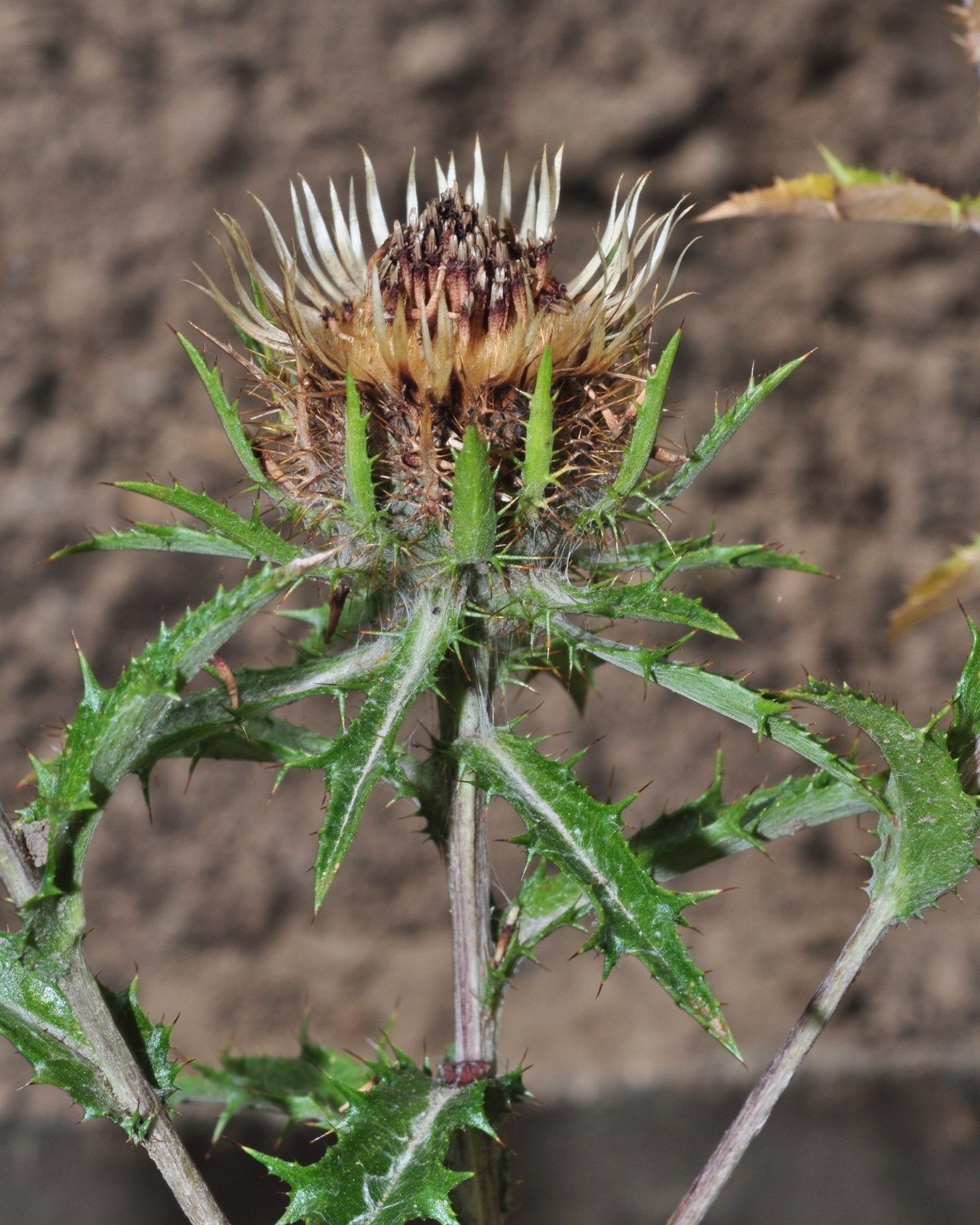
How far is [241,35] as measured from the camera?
7.06 feet

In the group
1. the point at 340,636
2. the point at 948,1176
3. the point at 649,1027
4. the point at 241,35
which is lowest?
the point at 948,1176

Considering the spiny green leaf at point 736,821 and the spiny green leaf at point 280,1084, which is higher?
the spiny green leaf at point 736,821

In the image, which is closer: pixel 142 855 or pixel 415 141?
pixel 415 141

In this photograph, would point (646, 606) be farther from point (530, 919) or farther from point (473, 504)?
point (530, 919)

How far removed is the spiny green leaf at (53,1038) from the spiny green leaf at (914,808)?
590mm

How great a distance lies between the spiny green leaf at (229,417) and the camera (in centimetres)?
89

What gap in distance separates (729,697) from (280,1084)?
30.1 inches

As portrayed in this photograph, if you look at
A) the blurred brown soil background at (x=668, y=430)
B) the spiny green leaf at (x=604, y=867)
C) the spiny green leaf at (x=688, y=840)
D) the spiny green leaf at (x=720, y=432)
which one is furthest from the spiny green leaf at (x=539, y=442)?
the blurred brown soil background at (x=668, y=430)

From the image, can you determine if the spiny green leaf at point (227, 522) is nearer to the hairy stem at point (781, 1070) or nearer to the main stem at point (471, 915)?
the main stem at point (471, 915)

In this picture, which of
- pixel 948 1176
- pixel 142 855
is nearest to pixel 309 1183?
pixel 142 855

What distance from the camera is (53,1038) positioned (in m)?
0.78

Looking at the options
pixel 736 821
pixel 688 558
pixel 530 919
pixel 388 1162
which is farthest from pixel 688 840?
pixel 388 1162

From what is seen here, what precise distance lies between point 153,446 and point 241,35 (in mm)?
856

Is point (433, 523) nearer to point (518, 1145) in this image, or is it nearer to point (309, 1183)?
point (309, 1183)
